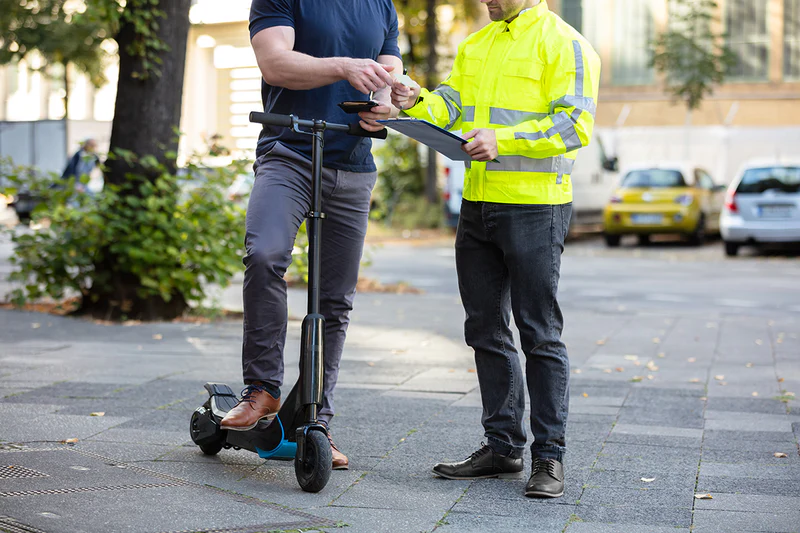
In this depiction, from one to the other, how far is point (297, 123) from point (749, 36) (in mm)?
37629

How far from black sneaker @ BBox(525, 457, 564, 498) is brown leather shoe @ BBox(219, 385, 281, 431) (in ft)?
3.18

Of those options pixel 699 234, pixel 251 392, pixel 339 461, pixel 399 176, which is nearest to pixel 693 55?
pixel 399 176

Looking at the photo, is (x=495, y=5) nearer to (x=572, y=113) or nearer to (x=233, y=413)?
(x=572, y=113)

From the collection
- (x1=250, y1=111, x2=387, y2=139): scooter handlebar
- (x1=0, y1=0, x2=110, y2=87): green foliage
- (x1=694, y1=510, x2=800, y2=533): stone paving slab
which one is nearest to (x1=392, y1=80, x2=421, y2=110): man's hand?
(x1=250, y1=111, x2=387, y2=139): scooter handlebar

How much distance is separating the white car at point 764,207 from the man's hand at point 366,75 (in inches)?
635

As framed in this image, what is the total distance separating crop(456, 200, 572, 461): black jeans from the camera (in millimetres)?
4086

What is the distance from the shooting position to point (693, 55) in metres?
30.8

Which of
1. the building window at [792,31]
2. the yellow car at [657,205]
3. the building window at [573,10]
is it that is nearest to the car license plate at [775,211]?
the yellow car at [657,205]

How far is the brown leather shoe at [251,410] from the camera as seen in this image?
4.12 metres

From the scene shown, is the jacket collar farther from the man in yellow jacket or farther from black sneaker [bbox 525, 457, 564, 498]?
black sneaker [bbox 525, 457, 564, 498]

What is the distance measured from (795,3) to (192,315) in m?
33.8

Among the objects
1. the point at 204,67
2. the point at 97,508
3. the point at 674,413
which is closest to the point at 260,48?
the point at 97,508

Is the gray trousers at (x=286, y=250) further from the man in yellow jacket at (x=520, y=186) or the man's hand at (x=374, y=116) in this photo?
the man in yellow jacket at (x=520, y=186)

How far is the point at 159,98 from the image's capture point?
9.05 metres
